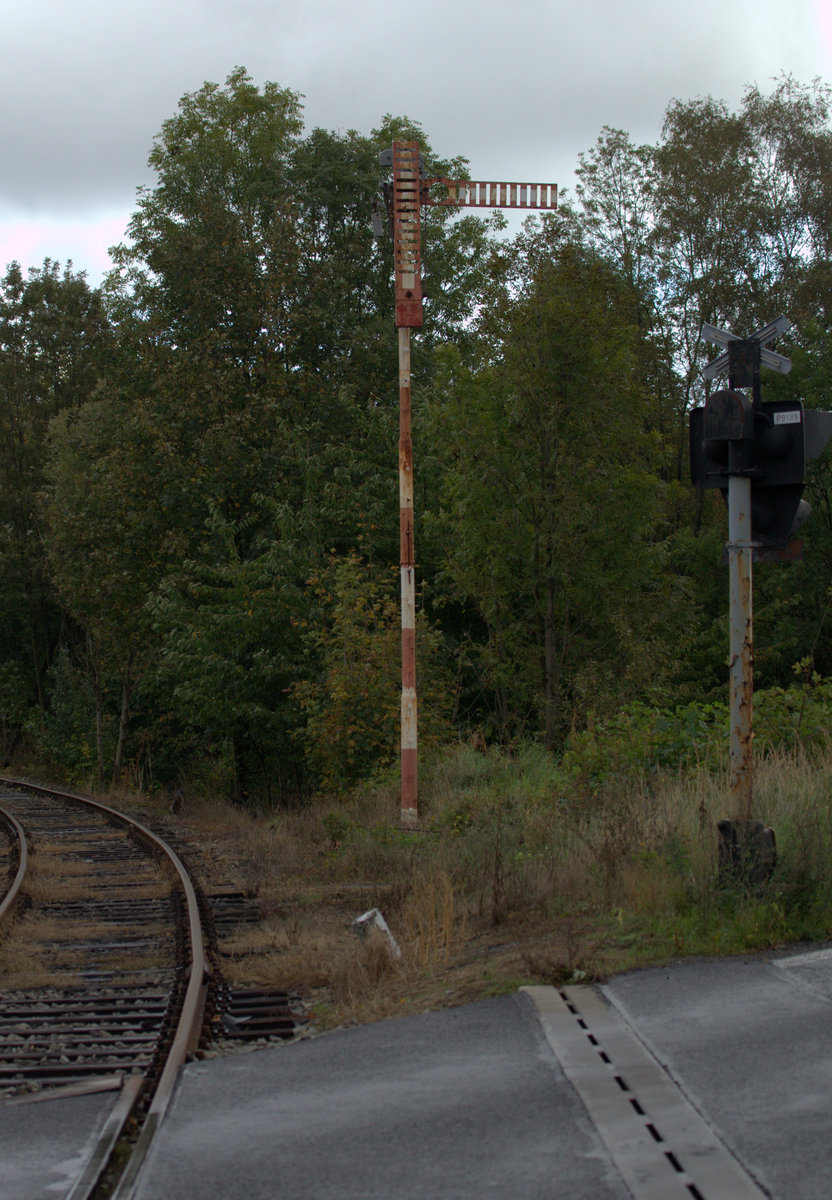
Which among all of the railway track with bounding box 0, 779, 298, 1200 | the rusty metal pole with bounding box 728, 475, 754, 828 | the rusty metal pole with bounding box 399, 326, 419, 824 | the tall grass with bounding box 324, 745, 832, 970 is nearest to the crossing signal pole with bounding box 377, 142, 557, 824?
the rusty metal pole with bounding box 399, 326, 419, 824

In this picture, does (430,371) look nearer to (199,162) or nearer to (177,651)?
(199,162)

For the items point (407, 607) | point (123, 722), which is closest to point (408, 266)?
point (407, 607)

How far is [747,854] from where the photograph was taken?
7484 mm

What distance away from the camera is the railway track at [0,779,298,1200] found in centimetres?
548

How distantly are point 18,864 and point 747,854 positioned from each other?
1012cm

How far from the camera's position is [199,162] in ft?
114

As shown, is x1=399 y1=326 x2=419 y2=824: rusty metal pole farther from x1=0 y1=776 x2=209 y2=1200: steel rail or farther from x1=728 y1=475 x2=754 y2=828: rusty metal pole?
x1=728 y1=475 x2=754 y2=828: rusty metal pole

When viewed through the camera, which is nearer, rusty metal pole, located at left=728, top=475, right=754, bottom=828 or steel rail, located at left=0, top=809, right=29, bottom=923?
rusty metal pole, located at left=728, top=475, right=754, bottom=828

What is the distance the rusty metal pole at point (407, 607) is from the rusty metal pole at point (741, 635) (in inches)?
298

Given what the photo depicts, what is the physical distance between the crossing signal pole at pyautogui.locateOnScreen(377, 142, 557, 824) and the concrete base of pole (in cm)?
772

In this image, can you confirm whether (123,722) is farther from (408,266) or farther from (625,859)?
(625,859)

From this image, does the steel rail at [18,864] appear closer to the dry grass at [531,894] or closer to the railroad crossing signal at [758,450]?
the dry grass at [531,894]

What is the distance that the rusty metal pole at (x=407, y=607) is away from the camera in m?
15.1

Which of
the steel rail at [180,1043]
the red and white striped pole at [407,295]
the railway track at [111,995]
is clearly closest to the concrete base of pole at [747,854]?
the railway track at [111,995]
